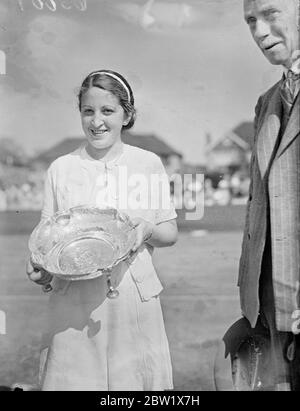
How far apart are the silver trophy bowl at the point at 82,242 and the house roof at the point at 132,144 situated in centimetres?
25

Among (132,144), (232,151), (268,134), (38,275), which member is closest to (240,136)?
(232,151)

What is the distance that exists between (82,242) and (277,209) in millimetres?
792

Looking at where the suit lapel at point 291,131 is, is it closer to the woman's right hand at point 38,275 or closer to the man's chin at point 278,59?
the man's chin at point 278,59

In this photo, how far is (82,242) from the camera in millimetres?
2996

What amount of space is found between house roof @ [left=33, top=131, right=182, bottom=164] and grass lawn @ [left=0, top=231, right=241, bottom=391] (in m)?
0.36

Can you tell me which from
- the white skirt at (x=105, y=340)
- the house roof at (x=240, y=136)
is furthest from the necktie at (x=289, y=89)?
the white skirt at (x=105, y=340)

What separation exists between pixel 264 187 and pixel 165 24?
794 mm

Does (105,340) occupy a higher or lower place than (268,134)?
lower

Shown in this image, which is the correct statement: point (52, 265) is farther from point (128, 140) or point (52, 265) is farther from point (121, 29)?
point (121, 29)

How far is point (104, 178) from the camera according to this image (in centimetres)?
307

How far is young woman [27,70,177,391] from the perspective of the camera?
10.00ft

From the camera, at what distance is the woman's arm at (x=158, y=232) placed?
302cm

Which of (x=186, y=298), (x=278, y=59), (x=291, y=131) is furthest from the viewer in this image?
(x=186, y=298)

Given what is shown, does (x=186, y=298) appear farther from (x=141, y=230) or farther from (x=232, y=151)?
(x=232, y=151)
